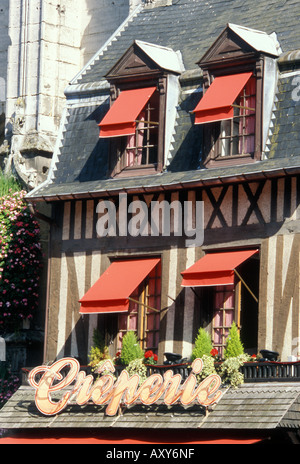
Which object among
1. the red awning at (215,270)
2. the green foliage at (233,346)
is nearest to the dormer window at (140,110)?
the red awning at (215,270)

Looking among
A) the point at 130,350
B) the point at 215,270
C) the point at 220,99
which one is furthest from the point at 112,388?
the point at 220,99

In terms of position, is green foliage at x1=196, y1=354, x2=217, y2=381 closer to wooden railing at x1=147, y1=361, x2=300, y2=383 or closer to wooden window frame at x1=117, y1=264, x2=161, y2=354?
wooden railing at x1=147, y1=361, x2=300, y2=383

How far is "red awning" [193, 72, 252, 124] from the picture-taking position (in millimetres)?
27547

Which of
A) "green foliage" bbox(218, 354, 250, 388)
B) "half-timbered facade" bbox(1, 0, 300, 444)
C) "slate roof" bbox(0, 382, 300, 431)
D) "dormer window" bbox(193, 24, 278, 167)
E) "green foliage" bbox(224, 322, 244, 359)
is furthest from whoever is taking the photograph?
"dormer window" bbox(193, 24, 278, 167)

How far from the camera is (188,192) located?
28.3 metres

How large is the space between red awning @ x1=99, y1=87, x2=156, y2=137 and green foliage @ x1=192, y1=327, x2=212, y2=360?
3954 millimetres

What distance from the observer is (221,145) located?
28.1 m

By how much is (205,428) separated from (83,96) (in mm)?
7806

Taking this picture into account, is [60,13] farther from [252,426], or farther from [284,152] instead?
[252,426]

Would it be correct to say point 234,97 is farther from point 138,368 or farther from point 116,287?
point 138,368

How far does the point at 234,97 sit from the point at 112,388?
5.22 metres

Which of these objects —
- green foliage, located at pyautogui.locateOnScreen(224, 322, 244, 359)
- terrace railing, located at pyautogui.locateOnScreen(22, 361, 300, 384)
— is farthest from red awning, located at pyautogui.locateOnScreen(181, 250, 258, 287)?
terrace railing, located at pyautogui.locateOnScreen(22, 361, 300, 384)

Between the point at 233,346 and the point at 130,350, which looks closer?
the point at 233,346

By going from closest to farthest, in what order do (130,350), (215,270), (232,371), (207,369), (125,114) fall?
Answer: (232,371) → (207,369) → (215,270) → (130,350) → (125,114)
